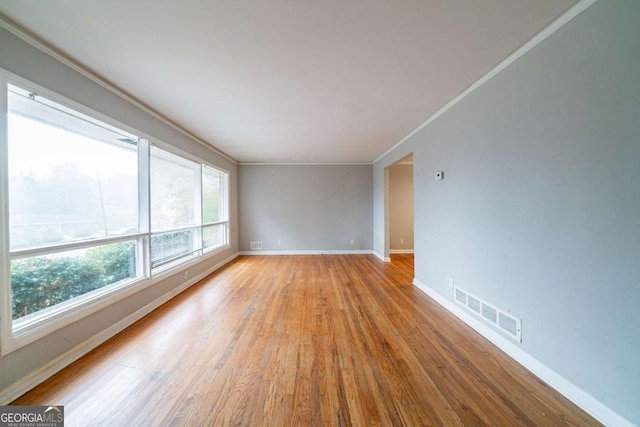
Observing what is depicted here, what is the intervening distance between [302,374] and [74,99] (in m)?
3.08

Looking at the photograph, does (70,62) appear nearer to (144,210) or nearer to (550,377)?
(144,210)

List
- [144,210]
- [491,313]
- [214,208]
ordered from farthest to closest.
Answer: [214,208]
[144,210]
[491,313]

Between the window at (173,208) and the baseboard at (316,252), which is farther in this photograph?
the baseboard at (316,252)

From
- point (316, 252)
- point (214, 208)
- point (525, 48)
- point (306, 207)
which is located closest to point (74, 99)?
point (214, 208)

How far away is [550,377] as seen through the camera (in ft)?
5.38

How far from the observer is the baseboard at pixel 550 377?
4.33 ft

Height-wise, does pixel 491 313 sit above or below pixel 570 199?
below

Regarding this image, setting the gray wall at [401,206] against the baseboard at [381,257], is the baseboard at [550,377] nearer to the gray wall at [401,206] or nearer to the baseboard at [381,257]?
the baseboard at [381,257]

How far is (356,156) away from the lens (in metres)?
5.77

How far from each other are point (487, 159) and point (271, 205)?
5.26 m

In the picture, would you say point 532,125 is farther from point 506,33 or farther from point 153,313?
point 153,313

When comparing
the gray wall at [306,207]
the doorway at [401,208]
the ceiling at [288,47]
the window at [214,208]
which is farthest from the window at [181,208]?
the doorway at [401,208]

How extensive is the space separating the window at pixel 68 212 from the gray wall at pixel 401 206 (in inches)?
216

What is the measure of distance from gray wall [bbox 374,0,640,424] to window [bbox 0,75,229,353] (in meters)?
3.78
